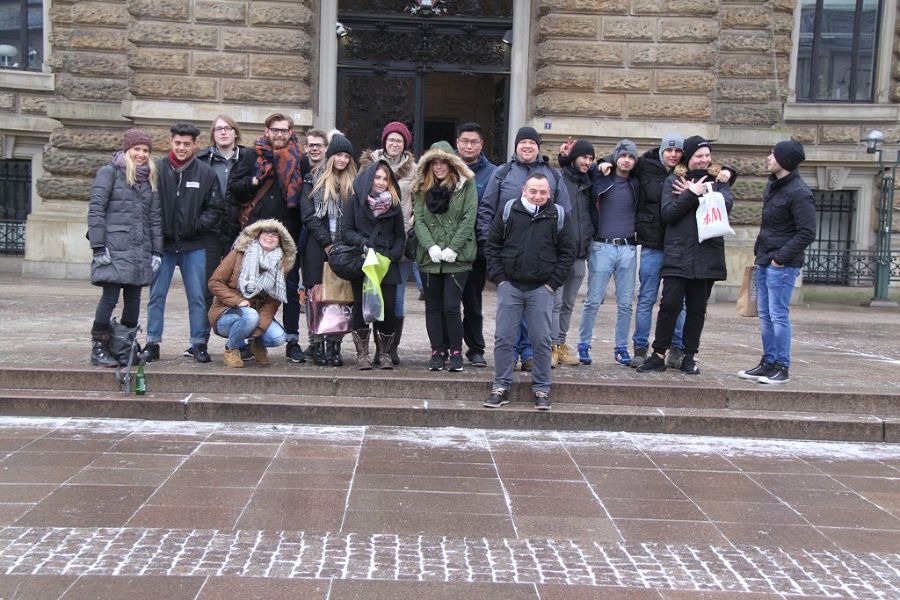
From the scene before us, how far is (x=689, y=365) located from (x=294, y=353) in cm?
334

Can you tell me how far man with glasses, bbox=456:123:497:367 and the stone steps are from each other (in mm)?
468

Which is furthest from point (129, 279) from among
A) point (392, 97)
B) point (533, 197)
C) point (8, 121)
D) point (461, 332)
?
point (8, 121)

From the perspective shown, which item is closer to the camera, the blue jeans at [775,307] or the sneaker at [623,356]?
the blue jeans at [775,307]

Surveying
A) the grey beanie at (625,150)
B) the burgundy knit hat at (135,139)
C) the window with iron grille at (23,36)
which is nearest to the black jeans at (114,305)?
the burgundy knit hat at (135,139)

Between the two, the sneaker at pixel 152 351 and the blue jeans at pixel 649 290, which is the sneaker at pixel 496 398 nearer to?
the blue jeans at pixel 649 290

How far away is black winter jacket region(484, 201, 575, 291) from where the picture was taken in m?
6.91

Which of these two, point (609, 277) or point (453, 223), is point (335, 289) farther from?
point (609, 277)

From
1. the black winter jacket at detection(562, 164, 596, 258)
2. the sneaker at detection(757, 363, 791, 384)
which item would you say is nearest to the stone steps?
the sneaker at detection(757, 363, 791, 384)

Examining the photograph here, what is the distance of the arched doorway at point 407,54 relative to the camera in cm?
1544

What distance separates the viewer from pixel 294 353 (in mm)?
7965

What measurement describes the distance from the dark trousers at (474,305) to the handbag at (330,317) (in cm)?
98

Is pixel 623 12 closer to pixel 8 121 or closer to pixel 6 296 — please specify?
pixel 6 296

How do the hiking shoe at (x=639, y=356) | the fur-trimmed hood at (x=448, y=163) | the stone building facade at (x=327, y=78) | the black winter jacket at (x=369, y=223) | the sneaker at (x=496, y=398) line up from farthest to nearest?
the stone building facade at (x=327, y=78) < the hiking shoe at (x=639, y=356) < the black winter jacket at (x=369, y=223) < the fur-trimmed hood at (x=448, y=163) < the sneaker at (x=496, y=398)

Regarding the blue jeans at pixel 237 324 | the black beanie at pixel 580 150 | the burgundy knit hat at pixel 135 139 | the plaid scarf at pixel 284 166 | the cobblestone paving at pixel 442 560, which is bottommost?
the cobblestone paving at pixel 442 560
